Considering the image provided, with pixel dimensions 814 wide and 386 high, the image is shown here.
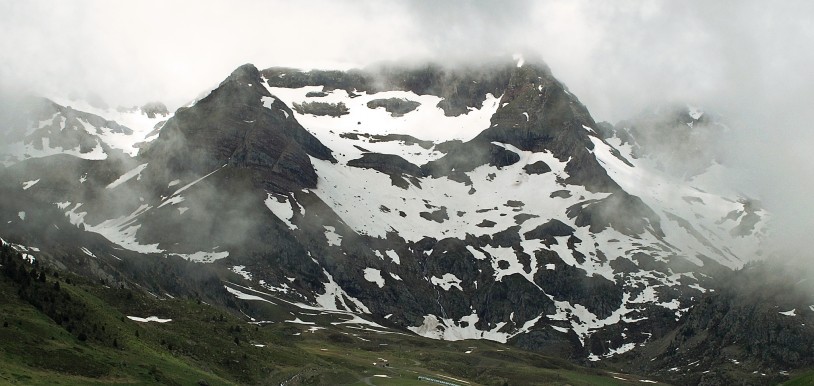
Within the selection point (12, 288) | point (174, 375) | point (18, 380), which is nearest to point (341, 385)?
point (174, 375)

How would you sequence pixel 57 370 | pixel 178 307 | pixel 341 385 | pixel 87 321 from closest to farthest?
pixel 57 370 → pixel 87 321 → pixel 341 385 → pixel 178 307

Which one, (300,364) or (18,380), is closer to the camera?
(18,380)

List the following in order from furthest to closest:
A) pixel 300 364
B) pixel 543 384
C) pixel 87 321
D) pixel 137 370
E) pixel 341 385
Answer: pixel 543 384, pixel 300 364, pixel 341 385, pixel 87 321, pixel 137 370

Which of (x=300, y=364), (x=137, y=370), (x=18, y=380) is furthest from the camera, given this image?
(x=300, y=364)

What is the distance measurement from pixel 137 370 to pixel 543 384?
12287 cm

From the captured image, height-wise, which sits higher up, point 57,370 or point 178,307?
point 178,307

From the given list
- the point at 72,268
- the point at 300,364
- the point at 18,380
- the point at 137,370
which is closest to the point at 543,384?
the point at 300,364

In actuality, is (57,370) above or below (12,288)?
below

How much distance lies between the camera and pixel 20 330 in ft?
253

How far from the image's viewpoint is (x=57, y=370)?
73.4m

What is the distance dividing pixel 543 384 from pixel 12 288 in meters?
127

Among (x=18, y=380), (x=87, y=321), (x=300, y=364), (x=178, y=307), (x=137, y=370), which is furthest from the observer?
(x=178, y=307)

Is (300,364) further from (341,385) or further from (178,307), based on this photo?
(178,307)

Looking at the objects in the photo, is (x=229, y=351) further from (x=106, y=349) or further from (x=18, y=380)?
(x=18, y=380)
